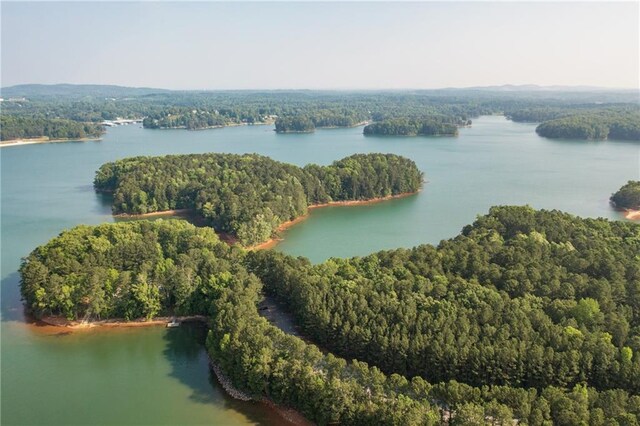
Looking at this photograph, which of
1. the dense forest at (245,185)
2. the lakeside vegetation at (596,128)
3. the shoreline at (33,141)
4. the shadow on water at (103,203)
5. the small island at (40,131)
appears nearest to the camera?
the dense forest at (245,185)

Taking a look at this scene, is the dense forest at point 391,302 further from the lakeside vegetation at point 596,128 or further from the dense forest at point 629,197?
the lakeside vegetation at point 596,128

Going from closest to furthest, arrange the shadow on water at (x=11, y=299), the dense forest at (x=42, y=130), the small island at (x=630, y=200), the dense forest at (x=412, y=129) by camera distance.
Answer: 1. the shadow on water at (x=11, y=299)
2. the small island at (x=630, y=200)
3. the dense forest at (x=42, y=130)
4. the dense forest at (x=412, y=129)

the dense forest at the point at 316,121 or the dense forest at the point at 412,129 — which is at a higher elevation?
the dense forest at the point at 316,121

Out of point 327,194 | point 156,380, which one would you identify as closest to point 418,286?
point 156,380

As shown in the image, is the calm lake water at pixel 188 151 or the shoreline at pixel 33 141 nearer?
the calm lake water at pixel 188 151

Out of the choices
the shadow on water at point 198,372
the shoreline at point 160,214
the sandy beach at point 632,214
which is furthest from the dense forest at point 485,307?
the shoreline at point 160,214
